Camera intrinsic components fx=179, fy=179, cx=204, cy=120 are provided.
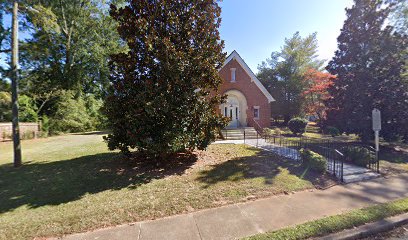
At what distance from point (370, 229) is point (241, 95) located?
15883 millimetres

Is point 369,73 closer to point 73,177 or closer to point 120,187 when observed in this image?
point 120,187

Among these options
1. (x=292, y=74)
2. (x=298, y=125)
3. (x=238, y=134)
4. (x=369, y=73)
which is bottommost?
(x=238, y=134)

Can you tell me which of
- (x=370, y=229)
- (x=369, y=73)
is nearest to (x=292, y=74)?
(x=369, y=73)

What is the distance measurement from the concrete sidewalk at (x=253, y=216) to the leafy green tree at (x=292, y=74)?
2540cm

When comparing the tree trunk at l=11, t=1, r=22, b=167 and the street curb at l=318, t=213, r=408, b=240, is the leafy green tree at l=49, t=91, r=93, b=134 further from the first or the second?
the street curb at l=318, t=213, r=408, b=240

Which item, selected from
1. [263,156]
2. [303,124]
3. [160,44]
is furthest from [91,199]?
[303,124]

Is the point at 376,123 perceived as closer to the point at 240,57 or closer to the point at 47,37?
the point at 240,57

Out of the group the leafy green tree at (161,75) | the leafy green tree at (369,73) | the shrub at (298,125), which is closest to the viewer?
the leafy green tree at (161,75)

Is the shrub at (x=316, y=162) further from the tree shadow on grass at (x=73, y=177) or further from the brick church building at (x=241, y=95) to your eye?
the brick church building at (x=241, y=95)

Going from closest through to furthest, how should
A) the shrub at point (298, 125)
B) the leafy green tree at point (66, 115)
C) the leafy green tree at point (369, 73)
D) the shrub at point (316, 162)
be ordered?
the shrub at point (316, 162), the leafy green tree at point (369, 73), the shrub at point (298, 125), the leafy green tree at point (66, 115)

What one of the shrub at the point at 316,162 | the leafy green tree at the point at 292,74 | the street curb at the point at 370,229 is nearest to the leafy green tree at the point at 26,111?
the shrub at the point at 316,162

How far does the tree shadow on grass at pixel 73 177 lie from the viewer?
4.69 metres

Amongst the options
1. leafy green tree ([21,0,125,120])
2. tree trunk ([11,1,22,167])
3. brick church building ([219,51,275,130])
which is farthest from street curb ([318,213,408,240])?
leafy green tree ([21,0,125,120])

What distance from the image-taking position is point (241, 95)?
18562 millimetres
